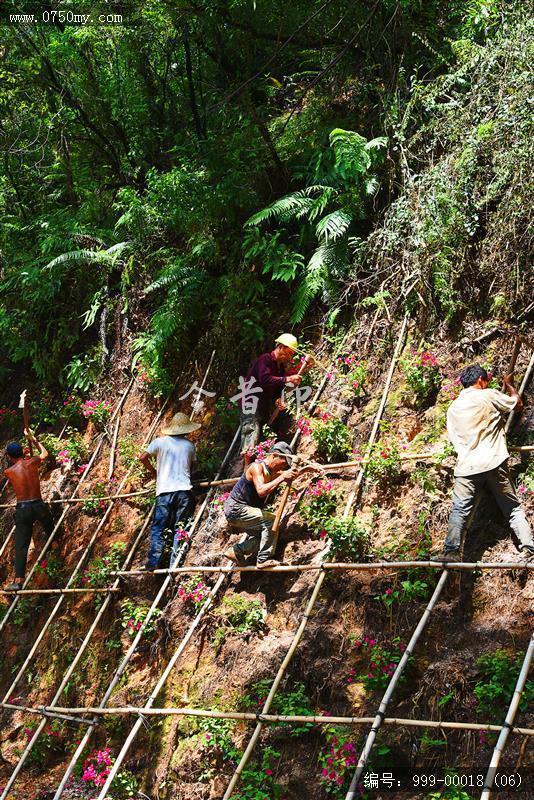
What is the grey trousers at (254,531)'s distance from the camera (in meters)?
5.27

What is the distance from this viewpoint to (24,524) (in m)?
7.35

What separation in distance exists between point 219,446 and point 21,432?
3613mm

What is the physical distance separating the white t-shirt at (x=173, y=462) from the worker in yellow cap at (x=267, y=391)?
0.51 metres

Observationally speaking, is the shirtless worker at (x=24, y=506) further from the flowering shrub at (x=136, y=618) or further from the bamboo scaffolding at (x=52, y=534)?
the flowering shrub at (x=136, y=618)

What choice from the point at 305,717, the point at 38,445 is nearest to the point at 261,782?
the point at 305,717

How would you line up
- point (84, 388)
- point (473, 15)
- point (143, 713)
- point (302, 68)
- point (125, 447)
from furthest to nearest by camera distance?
point (302, 68) < point (84, 388) < point (125, 447) < point (473, 15) < point (143, 713)

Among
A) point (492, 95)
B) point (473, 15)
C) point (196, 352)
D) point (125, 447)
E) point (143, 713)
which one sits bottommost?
point (143, 713)

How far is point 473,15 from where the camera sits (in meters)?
6.54

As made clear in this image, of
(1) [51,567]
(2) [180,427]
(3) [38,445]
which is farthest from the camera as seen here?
(3) [38,445]

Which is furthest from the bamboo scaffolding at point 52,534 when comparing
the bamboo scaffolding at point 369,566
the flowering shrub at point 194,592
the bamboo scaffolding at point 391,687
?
the bamboo scaffolding at point 391,687

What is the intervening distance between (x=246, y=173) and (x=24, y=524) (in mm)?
3926

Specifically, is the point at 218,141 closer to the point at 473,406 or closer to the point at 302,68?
the point at 302,68

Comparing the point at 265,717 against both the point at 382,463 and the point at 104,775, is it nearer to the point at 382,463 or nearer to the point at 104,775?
the point at 104,775

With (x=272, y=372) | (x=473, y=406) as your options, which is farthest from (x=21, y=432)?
(x=473, y=406)
